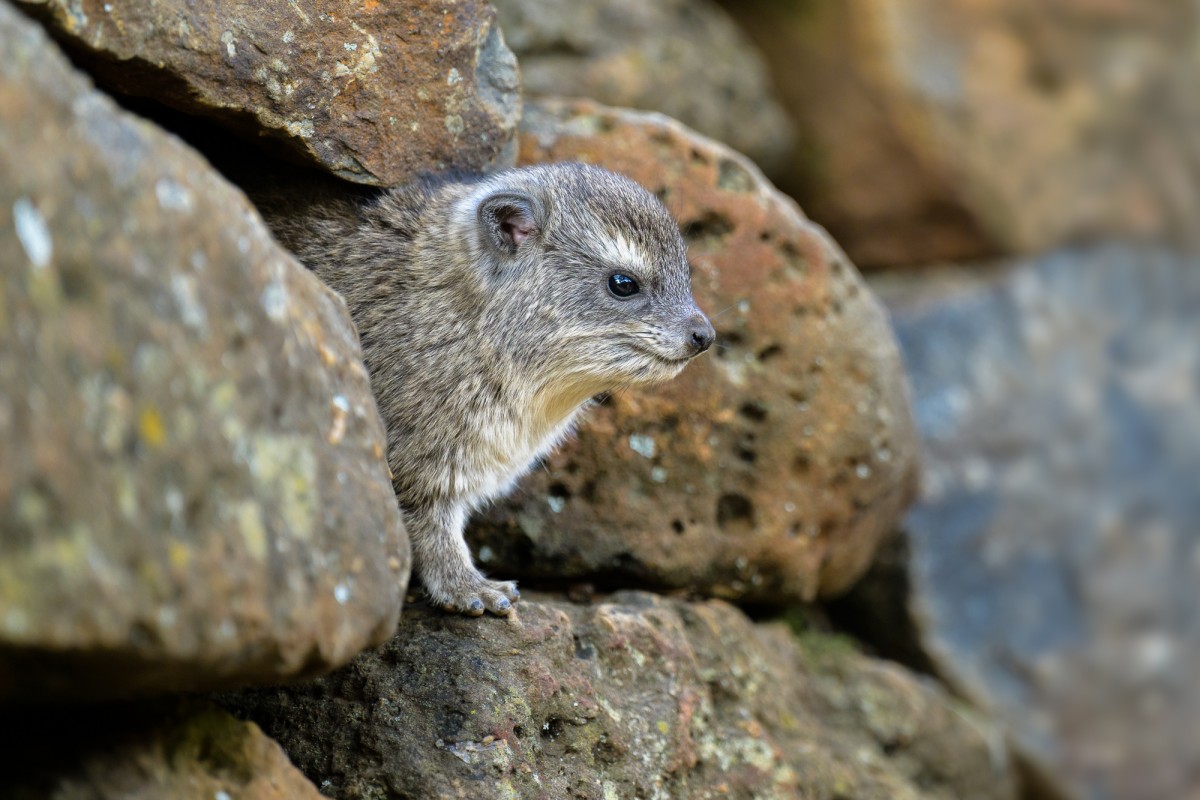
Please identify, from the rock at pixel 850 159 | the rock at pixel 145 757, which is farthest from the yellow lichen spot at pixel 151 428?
the rock at pixel 850 159

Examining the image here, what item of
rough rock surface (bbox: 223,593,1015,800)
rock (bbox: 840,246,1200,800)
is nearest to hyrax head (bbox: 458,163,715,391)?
rough rock surface (bbox: 223,593,1015,800)

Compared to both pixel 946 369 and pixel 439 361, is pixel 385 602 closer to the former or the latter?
pixel 439 361

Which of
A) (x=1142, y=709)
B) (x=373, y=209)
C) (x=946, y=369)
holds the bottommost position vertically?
(x=1142, y=709)

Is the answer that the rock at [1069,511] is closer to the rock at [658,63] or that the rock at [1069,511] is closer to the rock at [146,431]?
the rock at [658,63]

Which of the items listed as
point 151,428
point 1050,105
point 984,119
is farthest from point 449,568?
point 1050,105

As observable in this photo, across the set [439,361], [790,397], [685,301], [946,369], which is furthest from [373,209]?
[946,369]

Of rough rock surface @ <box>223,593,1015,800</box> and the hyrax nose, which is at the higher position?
the hyrax nose

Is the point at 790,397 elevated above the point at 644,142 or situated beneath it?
situated beneath

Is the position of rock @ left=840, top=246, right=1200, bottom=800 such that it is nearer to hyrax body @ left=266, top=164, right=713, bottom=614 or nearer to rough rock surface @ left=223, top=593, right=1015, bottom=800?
rough rock surface @ left=223, top=593, right=1015, bottom=800
